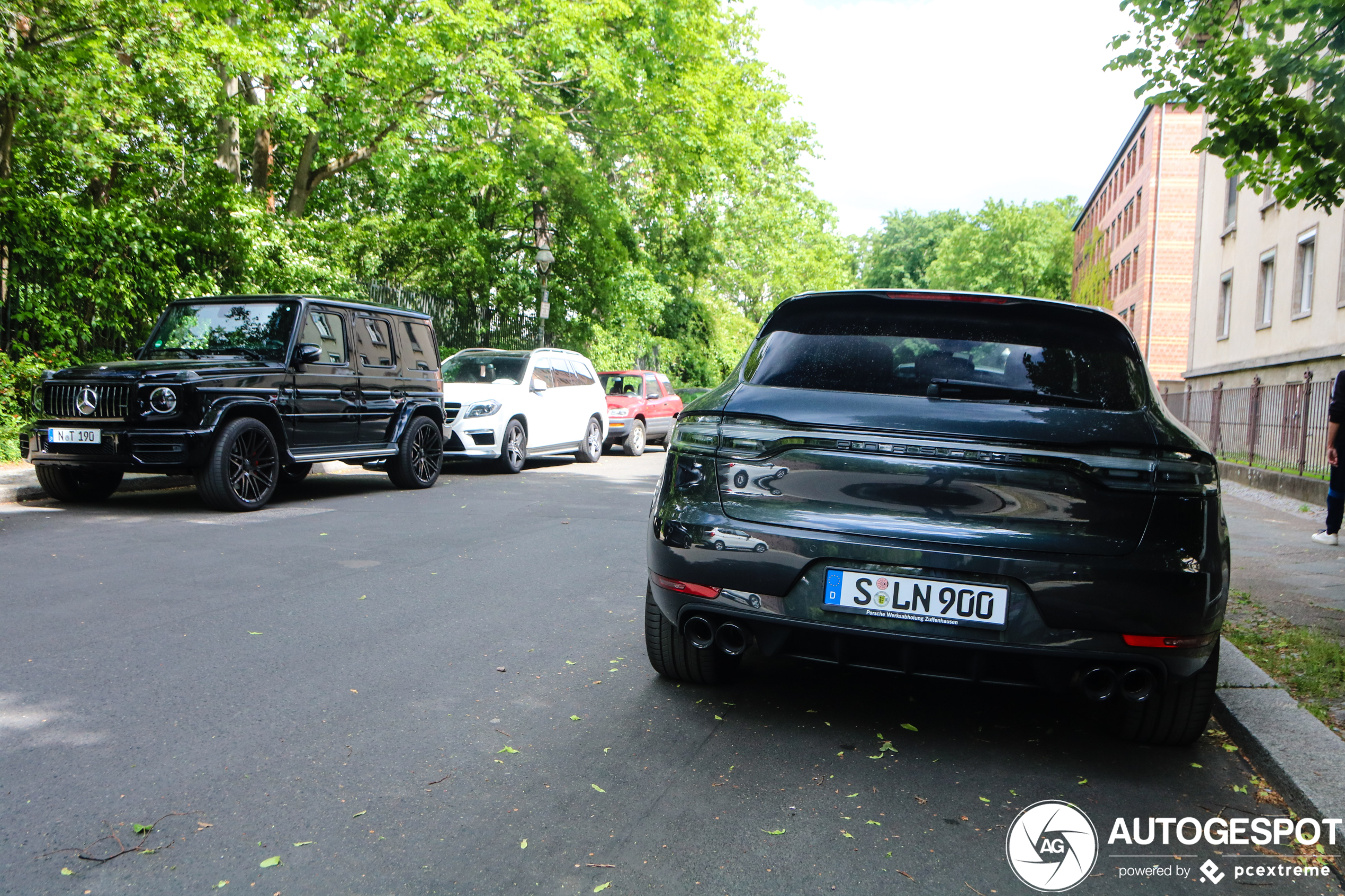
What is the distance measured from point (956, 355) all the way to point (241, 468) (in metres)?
7.59


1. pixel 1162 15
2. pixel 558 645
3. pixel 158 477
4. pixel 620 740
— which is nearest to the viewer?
pixel 620 740

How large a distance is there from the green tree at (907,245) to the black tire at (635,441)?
6838 centimetres

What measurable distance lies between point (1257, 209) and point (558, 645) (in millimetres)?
26905

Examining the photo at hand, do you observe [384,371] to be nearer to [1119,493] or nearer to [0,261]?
[0,261]

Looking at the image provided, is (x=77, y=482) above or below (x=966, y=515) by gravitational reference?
below

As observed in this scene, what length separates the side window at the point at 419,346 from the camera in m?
12.2

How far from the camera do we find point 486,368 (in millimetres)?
15641

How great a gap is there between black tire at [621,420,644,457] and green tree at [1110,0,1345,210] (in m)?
14.7

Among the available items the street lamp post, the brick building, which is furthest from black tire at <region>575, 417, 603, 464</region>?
the brick building

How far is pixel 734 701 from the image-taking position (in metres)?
4.28

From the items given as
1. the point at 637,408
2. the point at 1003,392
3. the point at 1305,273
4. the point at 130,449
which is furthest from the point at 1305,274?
the point at 130,449

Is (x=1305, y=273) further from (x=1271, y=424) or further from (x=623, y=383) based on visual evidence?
(x=623, y=383)

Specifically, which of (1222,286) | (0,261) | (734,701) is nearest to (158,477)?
(0,261)

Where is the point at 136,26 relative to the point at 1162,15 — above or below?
above
